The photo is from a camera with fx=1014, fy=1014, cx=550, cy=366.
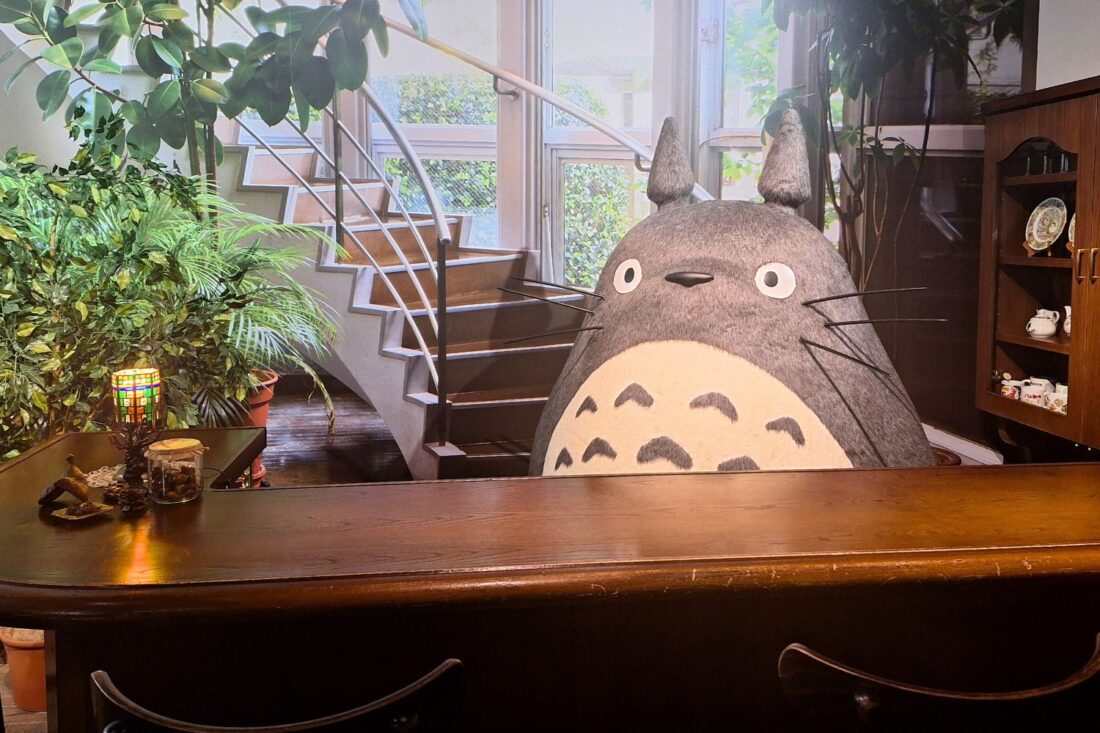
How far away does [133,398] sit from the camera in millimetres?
1360

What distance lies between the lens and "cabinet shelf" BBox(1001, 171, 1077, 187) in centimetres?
254

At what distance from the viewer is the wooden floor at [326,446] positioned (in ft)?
11.8

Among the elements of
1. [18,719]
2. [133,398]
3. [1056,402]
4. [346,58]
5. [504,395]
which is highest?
[346,58]

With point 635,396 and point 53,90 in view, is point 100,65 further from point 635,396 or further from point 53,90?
point 635,396

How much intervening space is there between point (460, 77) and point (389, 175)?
639 mm

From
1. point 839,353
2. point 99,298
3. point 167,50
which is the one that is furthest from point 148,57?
point 839,353

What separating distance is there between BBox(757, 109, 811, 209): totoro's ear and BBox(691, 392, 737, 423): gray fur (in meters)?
→ 0.55

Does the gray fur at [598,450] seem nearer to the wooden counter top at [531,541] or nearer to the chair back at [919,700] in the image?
the wooden counter top at [531,541]

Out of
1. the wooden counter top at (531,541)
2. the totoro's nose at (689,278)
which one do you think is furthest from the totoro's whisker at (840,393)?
the wooden counter top at (531,541)

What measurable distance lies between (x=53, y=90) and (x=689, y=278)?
7.12 ft

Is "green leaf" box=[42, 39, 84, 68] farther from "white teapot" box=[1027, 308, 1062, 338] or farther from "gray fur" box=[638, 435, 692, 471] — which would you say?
"white teapot" box=[1027, 308, 1062, 338]

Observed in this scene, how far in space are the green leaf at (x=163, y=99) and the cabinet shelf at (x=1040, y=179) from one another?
2.38 m

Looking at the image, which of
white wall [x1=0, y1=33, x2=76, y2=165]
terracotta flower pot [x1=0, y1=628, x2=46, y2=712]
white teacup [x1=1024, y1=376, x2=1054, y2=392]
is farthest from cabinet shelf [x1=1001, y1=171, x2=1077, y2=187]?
white wall [x1=0, y1=33, x2=76, y2=165]

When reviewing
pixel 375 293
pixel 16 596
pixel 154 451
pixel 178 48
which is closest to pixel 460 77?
pixel 375 293
